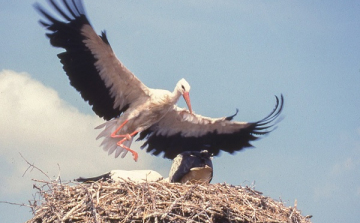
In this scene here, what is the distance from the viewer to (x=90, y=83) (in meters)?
8.33

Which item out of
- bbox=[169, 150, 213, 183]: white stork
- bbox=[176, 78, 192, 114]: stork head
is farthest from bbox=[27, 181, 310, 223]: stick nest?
bbox=[176, 78, 192, 114]: stork head

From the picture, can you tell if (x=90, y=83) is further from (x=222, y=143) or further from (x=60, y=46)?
(x=222, y=143)

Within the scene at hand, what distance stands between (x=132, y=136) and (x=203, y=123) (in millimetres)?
1009

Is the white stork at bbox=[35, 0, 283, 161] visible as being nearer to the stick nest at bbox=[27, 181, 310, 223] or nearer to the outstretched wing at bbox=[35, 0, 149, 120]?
the outstretched wing at bbox=[35, 0, 149, 120]

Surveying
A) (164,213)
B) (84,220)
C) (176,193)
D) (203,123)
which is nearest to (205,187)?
(176,193)

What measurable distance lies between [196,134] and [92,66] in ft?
5.88

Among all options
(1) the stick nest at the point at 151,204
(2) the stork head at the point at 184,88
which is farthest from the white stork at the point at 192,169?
(2) the stork head at the point at 184,88

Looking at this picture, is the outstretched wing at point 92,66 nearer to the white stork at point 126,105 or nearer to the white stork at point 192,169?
the white stork at point 126,105

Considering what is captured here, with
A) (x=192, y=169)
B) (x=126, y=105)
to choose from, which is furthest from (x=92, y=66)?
(x=192, y=169)

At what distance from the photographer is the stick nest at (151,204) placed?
543cm

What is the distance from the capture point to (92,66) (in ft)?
27.0

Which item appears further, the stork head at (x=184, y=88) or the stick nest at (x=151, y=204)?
the stork head at (x=184, y=88)

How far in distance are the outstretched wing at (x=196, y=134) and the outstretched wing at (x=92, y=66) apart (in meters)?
0.59

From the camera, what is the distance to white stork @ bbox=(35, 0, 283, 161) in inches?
313
